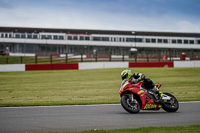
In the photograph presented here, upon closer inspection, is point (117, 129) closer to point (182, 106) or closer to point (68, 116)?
point (68, 116)

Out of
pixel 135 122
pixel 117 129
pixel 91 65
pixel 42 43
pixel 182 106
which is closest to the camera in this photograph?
pixel 117 129

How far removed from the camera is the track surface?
6766 mm

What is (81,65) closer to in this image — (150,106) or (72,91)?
(72,91)

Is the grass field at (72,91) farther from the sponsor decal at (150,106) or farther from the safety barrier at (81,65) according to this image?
the safety barrier at (81,65)

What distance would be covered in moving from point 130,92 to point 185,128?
2.20 metres

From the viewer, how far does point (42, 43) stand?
6475cm

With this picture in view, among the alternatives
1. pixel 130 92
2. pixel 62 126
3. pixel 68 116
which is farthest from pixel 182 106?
pixel 62 126

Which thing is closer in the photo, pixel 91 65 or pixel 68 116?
pixel 68 116

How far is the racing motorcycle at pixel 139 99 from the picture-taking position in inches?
328

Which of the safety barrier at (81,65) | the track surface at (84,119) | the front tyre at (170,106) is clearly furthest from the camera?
the safety barrier at (81,65)

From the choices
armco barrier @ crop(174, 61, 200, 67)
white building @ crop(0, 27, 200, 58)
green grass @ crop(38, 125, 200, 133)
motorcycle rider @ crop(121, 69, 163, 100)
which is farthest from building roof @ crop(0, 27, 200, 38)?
green grass @ crop(38, 125, 200, 133)

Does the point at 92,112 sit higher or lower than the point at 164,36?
lower

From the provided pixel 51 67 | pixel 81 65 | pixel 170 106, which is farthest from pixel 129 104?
pixel 51 67

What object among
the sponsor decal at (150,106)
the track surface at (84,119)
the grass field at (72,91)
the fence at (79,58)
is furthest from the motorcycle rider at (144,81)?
the fence at (79,58)
